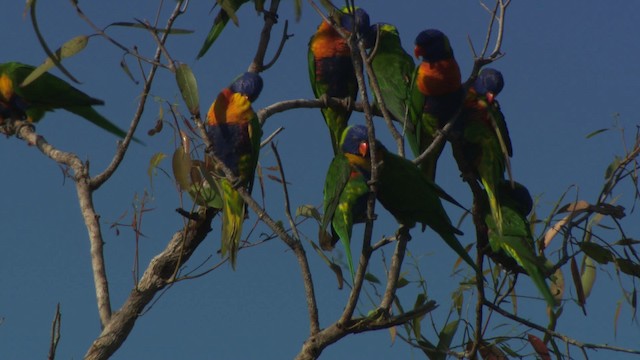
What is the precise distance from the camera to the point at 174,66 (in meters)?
1.78

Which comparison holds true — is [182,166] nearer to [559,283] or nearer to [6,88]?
[559,283]

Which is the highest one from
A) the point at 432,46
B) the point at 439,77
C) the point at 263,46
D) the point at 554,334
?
the point at 263,46

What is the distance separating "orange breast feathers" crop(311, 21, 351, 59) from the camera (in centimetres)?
347

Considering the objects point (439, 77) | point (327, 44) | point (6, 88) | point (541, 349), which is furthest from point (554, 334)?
point (6, 88)

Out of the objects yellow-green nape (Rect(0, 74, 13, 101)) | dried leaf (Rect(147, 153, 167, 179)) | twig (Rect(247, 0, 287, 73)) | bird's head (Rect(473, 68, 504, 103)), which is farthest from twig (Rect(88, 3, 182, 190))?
yellow-green nape (Rect(0, 74, 13, 101))

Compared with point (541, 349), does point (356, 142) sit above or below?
above

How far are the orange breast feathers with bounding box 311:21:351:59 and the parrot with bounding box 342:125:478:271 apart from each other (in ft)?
4.47

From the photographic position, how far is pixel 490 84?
270 cm

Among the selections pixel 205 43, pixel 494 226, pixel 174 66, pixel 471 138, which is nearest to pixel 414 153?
pixel 471 138

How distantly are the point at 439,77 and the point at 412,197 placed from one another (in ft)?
2.68

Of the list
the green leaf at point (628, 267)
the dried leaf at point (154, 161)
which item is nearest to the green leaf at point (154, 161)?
the dried leaf at point (154, 161)

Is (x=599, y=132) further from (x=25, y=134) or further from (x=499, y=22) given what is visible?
(x=25, y=134)

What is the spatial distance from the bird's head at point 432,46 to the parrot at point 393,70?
134 millimetres

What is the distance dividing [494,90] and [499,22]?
0.86 meters
